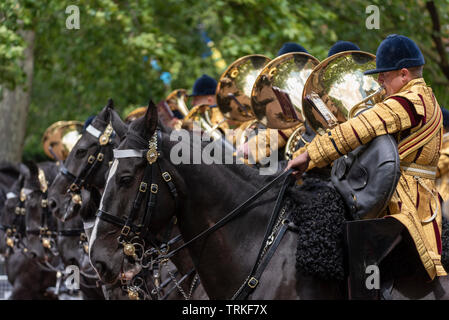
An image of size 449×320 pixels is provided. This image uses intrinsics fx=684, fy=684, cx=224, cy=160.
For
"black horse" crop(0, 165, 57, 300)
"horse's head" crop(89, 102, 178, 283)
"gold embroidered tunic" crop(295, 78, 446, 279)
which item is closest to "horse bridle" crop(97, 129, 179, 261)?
"horse's head" crop(89, 102, 178, 283)

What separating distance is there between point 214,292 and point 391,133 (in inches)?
55.4

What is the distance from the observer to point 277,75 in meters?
5.80

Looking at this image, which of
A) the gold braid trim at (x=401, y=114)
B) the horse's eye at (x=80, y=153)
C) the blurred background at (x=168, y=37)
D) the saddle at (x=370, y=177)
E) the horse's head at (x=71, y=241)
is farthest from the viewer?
the blurred background at (x=168, y=37)

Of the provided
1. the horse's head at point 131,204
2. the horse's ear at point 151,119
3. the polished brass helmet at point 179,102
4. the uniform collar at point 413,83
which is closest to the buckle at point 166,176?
the horse's head at point 131,204

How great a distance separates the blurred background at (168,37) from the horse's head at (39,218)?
2.37 metres

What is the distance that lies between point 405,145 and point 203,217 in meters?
1.27

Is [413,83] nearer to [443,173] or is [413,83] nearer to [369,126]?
[369,126]

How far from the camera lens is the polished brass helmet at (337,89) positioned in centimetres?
460

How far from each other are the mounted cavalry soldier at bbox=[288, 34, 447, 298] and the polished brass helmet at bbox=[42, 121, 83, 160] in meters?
6.25

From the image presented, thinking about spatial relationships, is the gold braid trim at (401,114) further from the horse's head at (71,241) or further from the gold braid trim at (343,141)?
the horse's head at (71,241)

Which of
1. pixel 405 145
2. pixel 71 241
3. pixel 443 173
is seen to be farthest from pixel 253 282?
pixel 71 241

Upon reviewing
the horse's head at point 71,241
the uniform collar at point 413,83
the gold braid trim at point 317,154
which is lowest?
the horse's head at point 71,241
